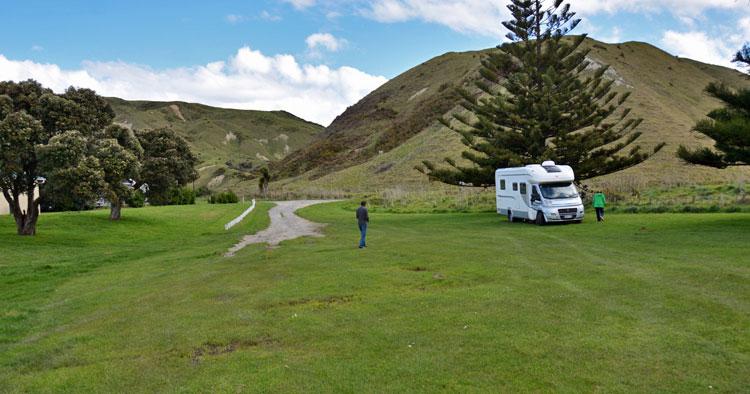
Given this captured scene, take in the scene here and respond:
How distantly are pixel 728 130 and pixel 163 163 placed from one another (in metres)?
36.1

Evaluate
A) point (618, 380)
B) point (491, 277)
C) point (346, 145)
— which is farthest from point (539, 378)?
point (346, 145)

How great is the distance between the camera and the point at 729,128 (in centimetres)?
2141

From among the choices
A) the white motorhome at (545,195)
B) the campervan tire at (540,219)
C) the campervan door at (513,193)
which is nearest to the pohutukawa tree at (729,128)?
the white motorhome at (545,195)

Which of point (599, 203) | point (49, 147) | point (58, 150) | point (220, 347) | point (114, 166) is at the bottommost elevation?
point (220, 347)

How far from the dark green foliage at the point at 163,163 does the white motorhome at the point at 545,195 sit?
2565 centimetres

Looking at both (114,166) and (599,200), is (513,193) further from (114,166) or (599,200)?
(114,166)

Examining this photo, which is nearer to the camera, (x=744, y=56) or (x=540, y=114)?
(x=744, y=56)

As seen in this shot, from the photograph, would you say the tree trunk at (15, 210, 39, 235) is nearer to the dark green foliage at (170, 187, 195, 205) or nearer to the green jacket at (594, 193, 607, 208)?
the green jacket at (594, 193, 607, 208)

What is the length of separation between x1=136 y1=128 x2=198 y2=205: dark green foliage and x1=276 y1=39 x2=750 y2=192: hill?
114 ft

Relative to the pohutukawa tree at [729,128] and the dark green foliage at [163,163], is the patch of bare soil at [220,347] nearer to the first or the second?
the pohutukawa tree at [729,128]

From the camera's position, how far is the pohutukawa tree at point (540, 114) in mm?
39938

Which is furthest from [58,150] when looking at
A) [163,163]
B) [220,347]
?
[220,347]

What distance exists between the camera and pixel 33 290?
48.7ft

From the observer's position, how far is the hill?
7212 centimetres
